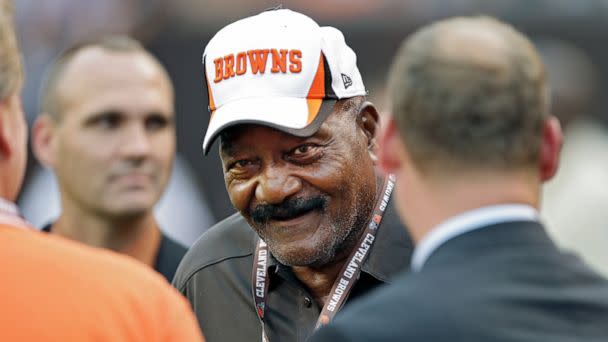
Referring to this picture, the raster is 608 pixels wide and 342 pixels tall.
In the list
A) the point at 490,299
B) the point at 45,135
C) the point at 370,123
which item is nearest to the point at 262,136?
the point at 370,123

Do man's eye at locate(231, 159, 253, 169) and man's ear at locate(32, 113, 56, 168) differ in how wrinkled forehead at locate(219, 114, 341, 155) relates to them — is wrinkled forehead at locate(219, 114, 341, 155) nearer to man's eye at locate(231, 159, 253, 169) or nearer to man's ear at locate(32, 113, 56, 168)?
man's eye at locate(231, 159, 253, 169)

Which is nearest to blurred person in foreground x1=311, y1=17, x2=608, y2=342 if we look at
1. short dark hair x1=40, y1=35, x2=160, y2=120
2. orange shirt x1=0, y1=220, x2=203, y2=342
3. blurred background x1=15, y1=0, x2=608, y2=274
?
orange shirt x1=0, y1=220, x2=203, y2=342

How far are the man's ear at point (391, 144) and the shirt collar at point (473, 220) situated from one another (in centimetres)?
18

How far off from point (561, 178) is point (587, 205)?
27cm

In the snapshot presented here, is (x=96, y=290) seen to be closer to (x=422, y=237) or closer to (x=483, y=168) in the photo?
(x=422, y=237)

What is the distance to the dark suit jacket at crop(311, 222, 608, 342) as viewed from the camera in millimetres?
2008

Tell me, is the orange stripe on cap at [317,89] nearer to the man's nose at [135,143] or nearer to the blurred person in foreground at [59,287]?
the blurred person in foreground at [59,287]

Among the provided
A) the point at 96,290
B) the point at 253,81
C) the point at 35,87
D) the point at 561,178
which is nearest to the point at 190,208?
the point at 35,87

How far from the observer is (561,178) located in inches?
234

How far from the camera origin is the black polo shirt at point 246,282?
332 centimetres

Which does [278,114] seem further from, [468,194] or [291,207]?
[468,194]

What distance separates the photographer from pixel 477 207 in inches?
84.4

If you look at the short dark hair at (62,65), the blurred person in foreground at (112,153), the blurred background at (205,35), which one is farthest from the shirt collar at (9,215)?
the blurred background at (205,35)

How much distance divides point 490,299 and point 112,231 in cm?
291
